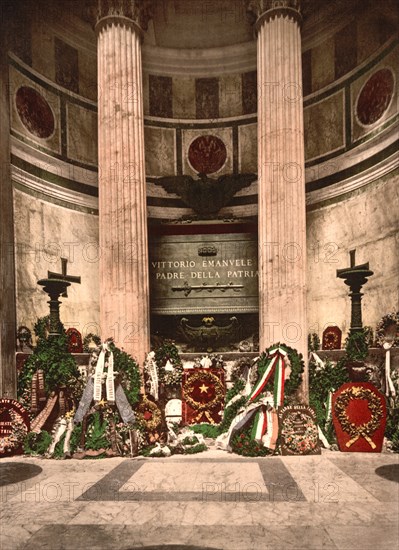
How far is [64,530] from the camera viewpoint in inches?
189

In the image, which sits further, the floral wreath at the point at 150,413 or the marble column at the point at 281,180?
the marble column at the point at 281,180

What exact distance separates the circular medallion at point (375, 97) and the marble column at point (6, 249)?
31.3ft

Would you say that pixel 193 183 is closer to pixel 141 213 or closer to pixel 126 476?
pixel 141 213

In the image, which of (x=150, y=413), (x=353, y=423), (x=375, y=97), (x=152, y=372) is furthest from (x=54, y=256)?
(x=375, y=97)

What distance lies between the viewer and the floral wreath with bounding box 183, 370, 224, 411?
416 inches

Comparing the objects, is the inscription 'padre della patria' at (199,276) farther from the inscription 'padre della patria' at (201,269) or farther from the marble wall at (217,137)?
the marble wall at (217,137)

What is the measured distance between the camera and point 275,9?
12.1 metres

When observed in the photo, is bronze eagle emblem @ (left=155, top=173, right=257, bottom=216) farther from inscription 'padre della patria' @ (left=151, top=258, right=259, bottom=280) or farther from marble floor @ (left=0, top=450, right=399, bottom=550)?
marble floor @ (left=0, top=450, right=399, bottom=550)

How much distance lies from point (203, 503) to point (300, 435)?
119 inches

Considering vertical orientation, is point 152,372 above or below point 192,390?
above

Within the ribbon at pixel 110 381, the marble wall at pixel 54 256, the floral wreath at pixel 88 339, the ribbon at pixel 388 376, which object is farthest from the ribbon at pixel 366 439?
the marble wall at pixel 54 256

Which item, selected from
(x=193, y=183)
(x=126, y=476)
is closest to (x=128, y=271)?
(x=126, y=476)

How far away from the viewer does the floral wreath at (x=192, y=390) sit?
34.7 feet

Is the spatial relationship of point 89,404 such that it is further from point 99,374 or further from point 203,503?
point 203,503
